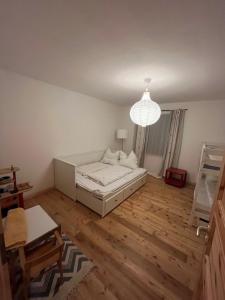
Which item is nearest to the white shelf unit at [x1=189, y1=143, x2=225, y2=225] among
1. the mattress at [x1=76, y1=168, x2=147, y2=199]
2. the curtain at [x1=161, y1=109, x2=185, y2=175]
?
the mattress at [x1=76, y1=168, x2=147, y2=199]

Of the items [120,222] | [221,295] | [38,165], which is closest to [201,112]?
[120,222]

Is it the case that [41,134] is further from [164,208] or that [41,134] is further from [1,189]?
[164,208]

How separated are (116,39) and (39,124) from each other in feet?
6.73

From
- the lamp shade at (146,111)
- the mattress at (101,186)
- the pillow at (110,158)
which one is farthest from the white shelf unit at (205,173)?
the pillow at (110,158)

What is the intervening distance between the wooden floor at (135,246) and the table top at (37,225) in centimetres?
57

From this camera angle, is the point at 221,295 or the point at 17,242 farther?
the point at 17,242

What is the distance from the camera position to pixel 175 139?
376 cm

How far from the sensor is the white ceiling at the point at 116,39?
0.95 metres

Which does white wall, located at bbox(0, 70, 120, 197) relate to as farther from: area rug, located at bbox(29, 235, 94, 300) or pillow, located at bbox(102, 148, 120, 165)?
area rug, located at bbox(29, 235, 94, 300)

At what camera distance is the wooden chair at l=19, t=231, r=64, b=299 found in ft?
3.38

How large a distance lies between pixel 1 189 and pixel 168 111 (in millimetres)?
4102

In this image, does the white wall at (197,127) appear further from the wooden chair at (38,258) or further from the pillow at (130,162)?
the wooden chair at (38,258)

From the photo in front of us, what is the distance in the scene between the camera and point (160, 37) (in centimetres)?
121

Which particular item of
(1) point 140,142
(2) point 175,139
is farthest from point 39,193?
(2) point 175,139
